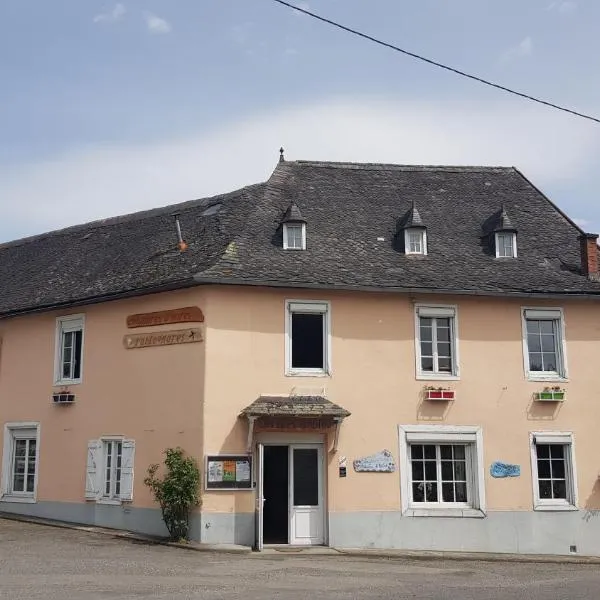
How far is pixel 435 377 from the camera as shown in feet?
58.5

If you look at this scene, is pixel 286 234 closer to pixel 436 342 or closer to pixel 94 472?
pixel 436 342

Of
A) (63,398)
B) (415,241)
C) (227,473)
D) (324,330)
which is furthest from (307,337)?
(63,398)

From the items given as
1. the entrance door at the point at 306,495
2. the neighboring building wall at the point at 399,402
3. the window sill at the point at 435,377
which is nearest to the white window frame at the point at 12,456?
the neighboring building wall at the point at 399,402

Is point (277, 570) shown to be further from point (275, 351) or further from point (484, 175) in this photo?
point (484, 175)

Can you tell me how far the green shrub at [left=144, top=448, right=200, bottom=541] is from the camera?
1596cm

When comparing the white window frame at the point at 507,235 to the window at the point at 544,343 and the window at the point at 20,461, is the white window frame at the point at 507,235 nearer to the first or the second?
the window at the point at 544,343

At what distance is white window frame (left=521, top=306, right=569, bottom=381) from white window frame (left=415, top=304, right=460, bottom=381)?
162 cm

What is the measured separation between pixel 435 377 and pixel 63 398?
28.5 ft

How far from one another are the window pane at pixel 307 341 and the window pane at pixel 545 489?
5.59 m

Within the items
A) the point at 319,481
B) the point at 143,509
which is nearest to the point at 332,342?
the point at 319,481

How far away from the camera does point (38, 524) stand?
59.6ft

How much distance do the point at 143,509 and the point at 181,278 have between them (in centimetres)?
502

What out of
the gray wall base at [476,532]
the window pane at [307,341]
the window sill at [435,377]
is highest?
the window pane at [307,341]

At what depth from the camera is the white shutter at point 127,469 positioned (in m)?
17.5
